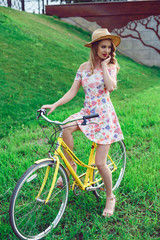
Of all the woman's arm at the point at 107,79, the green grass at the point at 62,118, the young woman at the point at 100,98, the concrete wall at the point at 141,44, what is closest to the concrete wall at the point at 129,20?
the concrete wall at the point at 141,44

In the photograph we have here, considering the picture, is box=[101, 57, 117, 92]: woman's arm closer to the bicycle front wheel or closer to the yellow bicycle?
the yellow bicycle

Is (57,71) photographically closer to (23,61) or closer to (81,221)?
(23,61)

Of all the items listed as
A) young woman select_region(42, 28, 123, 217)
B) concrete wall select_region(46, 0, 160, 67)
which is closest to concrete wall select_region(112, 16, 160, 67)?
concrete wall select_region(46, 0, 160, 67)

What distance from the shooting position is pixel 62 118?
5559mm

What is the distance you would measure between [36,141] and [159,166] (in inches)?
85.1

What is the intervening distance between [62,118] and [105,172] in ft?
10.3

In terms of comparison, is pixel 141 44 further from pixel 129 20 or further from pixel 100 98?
pixel 100 98

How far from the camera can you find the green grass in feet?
8.14

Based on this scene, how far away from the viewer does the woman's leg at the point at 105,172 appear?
246 cm

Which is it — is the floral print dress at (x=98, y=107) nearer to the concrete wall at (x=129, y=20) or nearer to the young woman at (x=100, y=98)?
the young woman at (x=100, y=98)

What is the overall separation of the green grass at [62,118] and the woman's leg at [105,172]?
3.7 inches

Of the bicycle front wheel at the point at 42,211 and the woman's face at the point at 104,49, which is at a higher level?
the woman's face at the point at 104,49

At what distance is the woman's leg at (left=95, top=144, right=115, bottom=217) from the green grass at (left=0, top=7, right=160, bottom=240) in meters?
0.09

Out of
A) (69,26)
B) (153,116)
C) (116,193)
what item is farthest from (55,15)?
(116,193)
